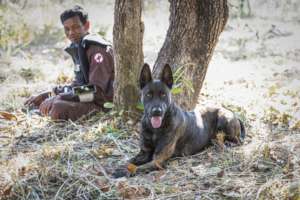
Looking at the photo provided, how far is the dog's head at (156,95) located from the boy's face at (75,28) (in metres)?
1.84

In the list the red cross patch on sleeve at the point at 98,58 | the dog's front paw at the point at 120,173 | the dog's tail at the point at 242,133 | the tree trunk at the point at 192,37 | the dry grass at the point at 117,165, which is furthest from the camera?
the red cross patch on sleeve at the point at 98,58

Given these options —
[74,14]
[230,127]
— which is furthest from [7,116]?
[230,127]

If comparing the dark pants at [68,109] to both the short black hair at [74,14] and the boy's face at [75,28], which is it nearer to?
the boy's face at [75,28]

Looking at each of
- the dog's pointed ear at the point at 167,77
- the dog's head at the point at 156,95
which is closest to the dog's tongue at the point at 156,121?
the dog's head at the point at 156,95

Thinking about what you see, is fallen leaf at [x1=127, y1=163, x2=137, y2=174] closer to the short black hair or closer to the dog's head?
the dog's head

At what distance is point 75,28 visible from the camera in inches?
244

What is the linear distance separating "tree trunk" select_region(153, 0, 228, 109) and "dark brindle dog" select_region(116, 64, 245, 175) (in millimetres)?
879

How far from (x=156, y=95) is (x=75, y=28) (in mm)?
2095

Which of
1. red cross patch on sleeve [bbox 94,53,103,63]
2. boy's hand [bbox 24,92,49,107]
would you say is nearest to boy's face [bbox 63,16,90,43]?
red cross patch on sleeve [bbox 94,53,103,63]

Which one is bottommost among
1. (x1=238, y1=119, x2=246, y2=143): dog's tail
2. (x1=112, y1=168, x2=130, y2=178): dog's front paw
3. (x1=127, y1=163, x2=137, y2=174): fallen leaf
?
(x1=112, y1=168, x2=130, y2=178): dog's front paw

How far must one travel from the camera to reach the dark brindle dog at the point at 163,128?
14.9ft

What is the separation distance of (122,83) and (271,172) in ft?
6.86

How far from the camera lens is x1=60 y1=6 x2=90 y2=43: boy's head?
6.16 metres

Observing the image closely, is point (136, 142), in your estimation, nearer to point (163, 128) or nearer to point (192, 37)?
point (163, 128)
